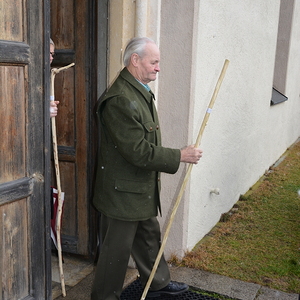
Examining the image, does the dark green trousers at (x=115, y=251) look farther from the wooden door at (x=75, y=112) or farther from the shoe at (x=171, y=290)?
the wooden door at (x=75, y=112)

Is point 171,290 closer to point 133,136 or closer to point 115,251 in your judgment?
point 115,251

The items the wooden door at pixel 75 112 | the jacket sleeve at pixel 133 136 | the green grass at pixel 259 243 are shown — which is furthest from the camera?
the green grass at pixel 259 243

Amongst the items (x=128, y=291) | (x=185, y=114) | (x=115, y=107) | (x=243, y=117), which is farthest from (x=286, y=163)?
(x=115, y=107)

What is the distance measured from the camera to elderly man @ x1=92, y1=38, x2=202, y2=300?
9.21 ft

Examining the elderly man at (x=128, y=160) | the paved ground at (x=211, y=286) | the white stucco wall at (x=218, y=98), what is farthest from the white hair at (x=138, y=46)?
the paved ground at (x=211, y=286)

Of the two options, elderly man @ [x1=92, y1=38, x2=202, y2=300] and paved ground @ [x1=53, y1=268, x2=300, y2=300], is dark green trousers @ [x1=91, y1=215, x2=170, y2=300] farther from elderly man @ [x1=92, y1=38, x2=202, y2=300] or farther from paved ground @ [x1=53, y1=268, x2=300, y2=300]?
paved ground @ [x1=53, y1=268, x2=300, y2=300]

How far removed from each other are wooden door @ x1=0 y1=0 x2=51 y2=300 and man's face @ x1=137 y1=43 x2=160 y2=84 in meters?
0.66

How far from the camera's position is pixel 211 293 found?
3.64m

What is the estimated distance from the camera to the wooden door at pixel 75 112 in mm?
3732

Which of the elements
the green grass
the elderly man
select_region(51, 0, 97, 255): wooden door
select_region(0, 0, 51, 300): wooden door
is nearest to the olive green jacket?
the elderly man

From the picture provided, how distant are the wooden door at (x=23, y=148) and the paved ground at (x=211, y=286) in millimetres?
889

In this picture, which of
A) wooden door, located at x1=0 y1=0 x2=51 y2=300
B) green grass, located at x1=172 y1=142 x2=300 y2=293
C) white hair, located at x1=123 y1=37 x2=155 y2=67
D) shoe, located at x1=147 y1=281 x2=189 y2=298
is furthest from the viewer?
green grass, located at x1=172 y1=142 x2=300 y2=293

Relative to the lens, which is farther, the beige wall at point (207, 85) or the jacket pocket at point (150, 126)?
the beige wall at point (207, 85)

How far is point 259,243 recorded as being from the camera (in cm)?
475
